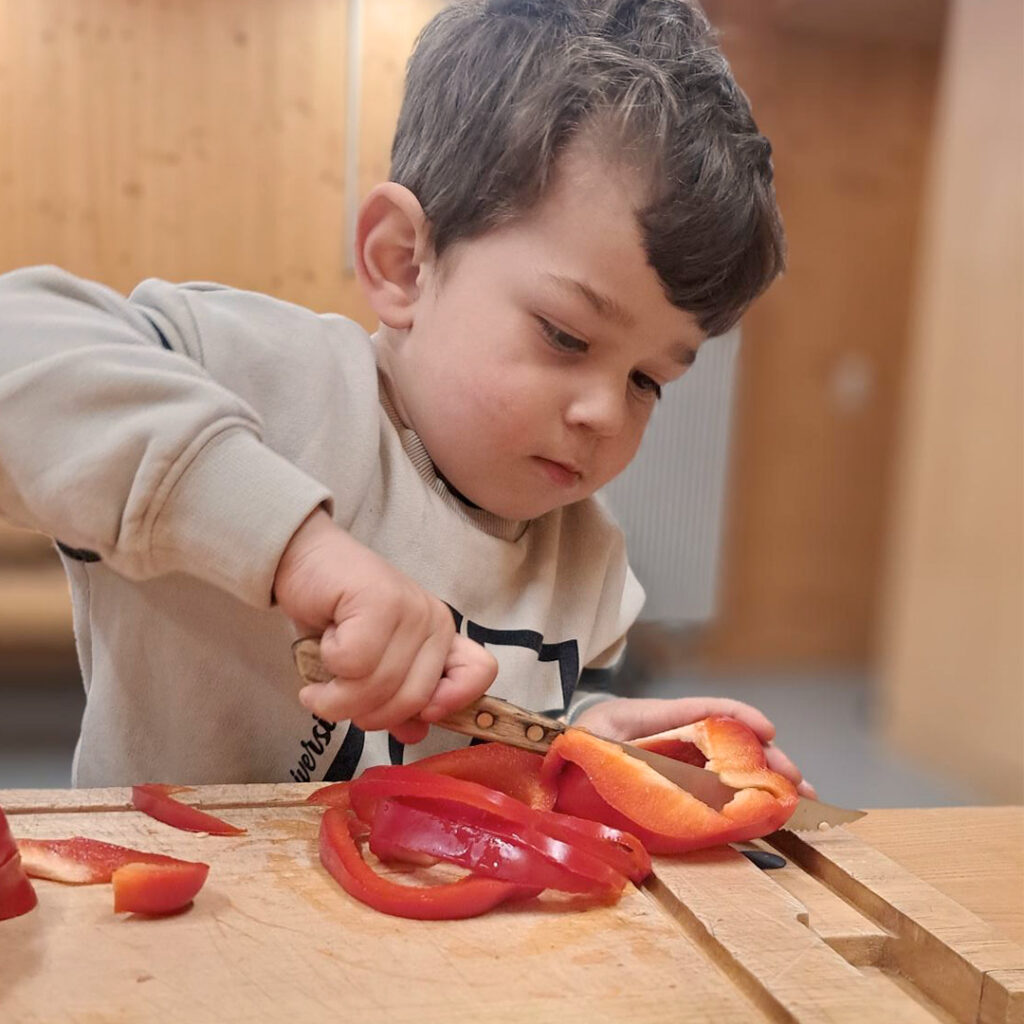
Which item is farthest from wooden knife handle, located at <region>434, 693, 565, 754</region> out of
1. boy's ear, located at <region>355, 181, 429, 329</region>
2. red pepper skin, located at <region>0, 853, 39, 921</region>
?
boy's ear, located at <region>355, 181, 429, 329</region>

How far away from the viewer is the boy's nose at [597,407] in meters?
0.77

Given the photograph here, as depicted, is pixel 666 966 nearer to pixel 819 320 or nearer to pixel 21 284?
pixel 21 284

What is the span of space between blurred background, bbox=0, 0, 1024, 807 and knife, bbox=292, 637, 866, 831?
1272 millimetres

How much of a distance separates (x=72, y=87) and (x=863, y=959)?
8.33 feet

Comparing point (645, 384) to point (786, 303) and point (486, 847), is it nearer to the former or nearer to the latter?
point (486, 847)

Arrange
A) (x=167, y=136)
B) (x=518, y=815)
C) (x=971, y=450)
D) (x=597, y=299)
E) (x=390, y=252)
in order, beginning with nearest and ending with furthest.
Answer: (x=518, y=815), (x=597, y=299), (x=390, y=252), (x=167, y=136), (x=971, y=450)

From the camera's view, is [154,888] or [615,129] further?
[615,129]

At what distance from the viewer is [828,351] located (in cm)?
380

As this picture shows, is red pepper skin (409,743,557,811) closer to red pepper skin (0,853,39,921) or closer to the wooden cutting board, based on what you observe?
the wooden cutting board

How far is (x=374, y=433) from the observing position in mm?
850

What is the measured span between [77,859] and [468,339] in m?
0.41

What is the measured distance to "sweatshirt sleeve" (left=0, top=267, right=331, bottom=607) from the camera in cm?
57

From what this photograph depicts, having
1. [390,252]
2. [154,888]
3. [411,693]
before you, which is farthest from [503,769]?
[390,252]

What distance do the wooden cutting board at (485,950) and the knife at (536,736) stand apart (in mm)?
50
